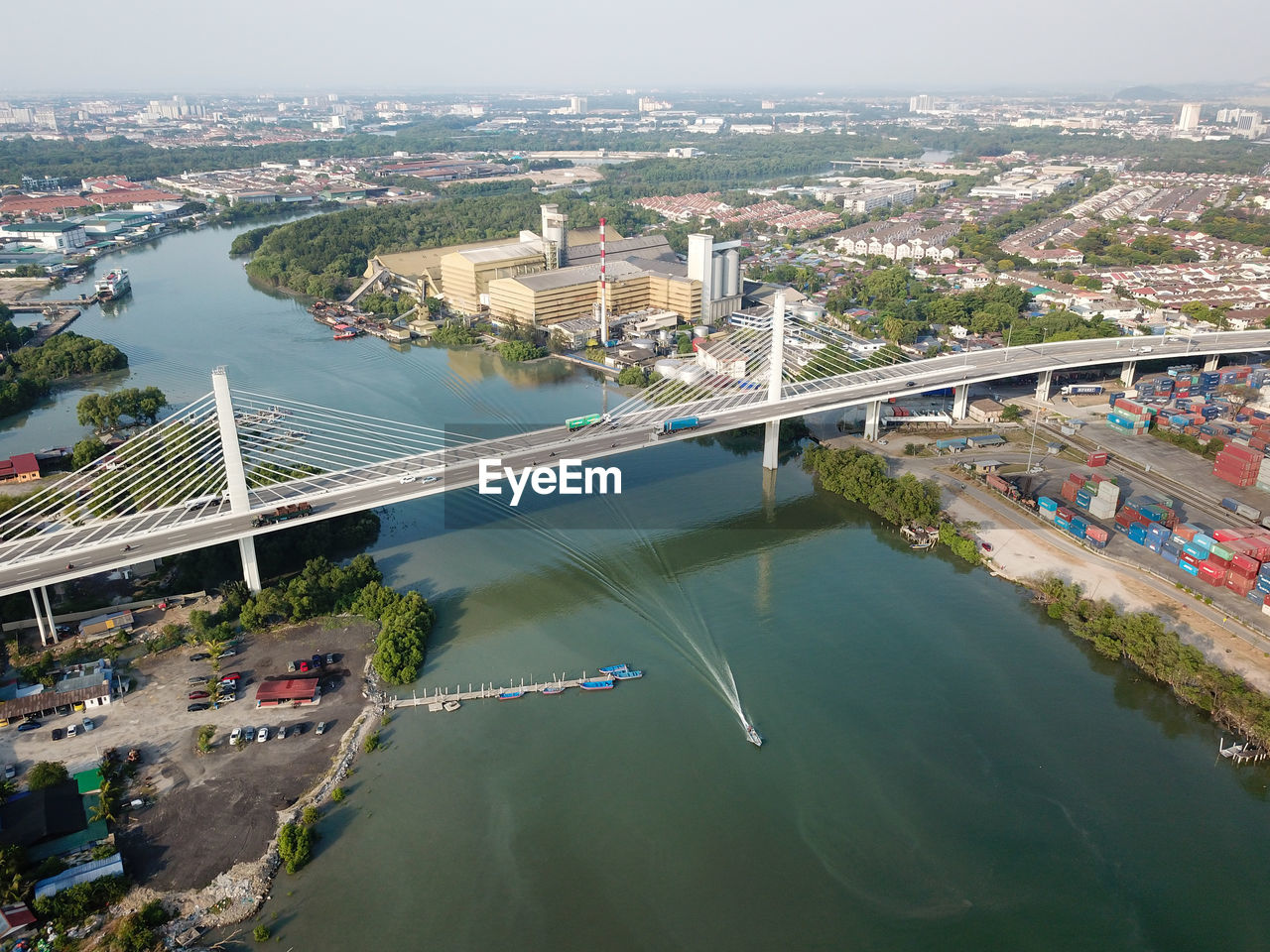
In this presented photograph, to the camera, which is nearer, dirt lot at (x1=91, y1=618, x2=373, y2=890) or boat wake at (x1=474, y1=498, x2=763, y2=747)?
dirt lot at (x1=91, y1=618, x2=373, y2=890)

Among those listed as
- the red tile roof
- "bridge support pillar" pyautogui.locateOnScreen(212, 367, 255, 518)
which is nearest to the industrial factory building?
"bridge support pillar" pyautogui.locateOnScreen(212, 367, 255, 518)

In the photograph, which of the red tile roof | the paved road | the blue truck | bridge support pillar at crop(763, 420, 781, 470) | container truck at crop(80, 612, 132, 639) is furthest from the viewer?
the red tile roof

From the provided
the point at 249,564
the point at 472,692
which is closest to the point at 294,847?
the point at 472,692

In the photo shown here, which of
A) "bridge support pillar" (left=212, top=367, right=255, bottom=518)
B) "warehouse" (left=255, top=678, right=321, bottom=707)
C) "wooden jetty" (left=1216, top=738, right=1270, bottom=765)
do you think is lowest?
"wooden jetty" (left=1216, top=738, right=1270, bottom=765)

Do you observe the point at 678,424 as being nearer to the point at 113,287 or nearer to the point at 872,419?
the point at 872,419

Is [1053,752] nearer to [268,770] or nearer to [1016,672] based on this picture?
[1016,672]

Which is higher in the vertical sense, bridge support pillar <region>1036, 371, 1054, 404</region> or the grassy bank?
bridge support pillar <region>1036, 371, 1054, 404</region>

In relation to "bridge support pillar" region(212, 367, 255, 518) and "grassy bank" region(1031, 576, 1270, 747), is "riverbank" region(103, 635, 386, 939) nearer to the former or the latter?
"bridge support pillar" region(212, 367, 255, 518)

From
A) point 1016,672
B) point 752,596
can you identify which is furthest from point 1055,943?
point 752,596
